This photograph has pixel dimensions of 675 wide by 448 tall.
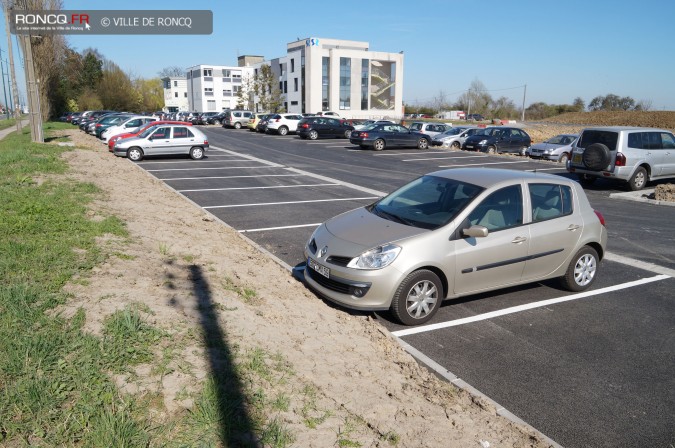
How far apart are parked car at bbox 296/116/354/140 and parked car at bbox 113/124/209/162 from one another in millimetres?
15549

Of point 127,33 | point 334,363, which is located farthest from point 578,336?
point 127,33

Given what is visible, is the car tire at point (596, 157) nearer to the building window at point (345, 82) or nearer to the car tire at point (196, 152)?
the car tire at point (196, 152)

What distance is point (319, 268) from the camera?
5.94m

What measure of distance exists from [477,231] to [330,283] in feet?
5.67

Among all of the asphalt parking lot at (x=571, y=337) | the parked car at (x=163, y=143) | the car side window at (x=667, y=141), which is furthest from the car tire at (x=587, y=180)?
the parked car at (x=163, y=143)

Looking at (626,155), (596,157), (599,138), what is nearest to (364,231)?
(596,157)

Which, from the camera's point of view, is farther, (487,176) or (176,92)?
(176,92)

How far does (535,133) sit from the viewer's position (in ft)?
176

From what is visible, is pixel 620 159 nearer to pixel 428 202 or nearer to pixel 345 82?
pixel 428 202

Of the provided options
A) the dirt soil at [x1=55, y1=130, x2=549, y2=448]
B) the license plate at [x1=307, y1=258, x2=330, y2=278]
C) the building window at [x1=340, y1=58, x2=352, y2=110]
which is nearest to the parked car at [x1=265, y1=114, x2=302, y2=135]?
the dirt soil at [x1=55, y1=130, x2=549, y2=448]

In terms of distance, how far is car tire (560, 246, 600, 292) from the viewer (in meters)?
6.75

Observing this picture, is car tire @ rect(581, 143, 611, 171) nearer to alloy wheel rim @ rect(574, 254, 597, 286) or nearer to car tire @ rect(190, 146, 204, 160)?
alloy wheel rim @ rect(574, 254, 597, 286)

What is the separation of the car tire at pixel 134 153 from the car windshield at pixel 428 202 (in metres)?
17.1

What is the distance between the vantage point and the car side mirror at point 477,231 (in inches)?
223
